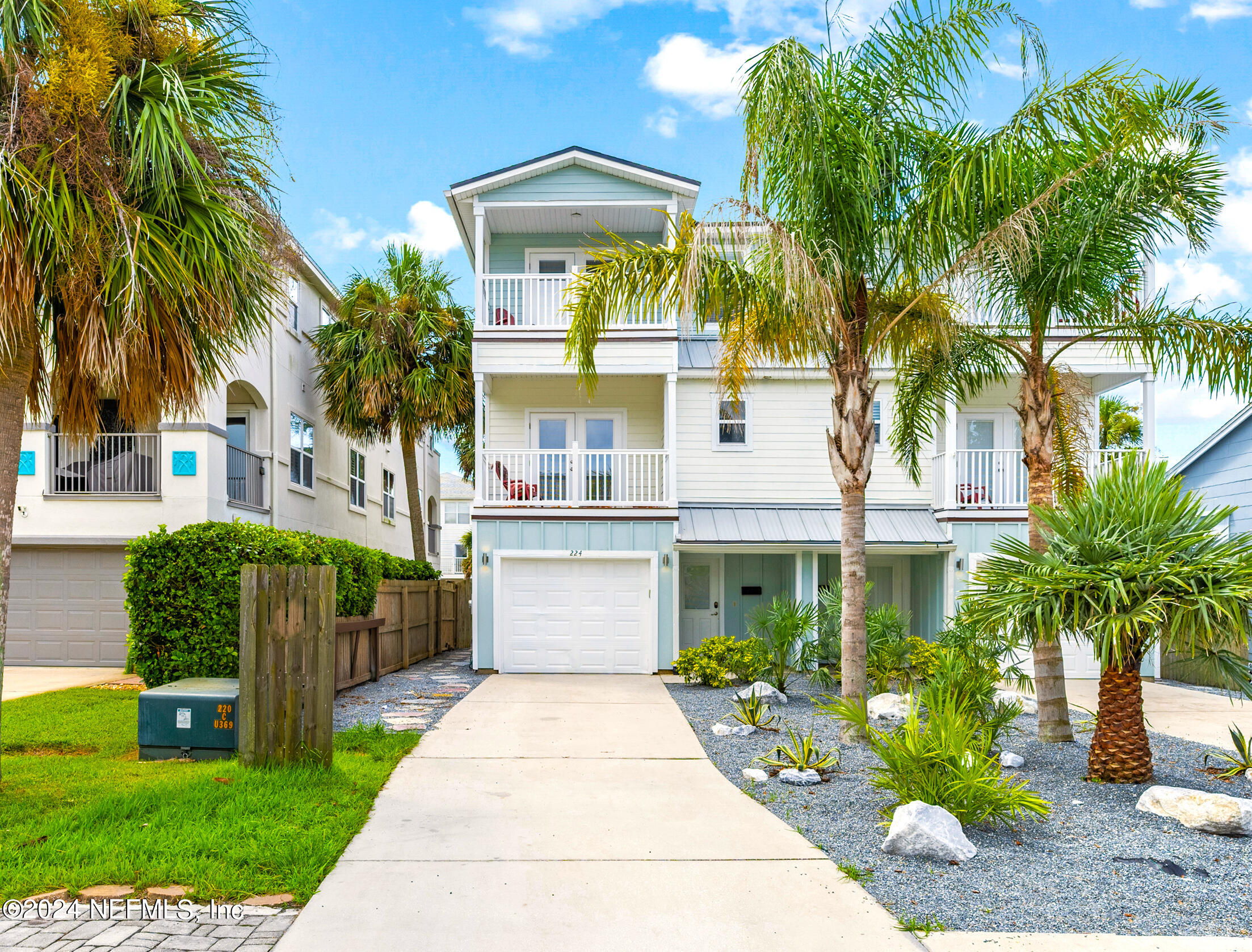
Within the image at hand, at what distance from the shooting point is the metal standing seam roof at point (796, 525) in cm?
1496

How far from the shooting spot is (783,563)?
16469 mm

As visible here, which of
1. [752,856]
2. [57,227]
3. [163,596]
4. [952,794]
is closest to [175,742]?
[163,596]

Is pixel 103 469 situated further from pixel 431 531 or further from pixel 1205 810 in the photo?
pixel 1205 810

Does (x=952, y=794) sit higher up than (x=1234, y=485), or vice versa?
(x=1234, y=485)

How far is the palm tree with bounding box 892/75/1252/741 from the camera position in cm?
772

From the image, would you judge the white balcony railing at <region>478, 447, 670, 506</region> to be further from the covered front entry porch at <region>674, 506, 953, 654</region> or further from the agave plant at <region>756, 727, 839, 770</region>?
the agave plant at <region>756, 727, 839, 770</region>

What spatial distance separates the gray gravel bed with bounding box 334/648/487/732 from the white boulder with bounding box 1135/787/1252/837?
263 inches

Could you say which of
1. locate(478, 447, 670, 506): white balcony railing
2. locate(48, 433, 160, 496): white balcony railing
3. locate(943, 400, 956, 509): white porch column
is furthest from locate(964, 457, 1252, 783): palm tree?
Answer: locate(48, 433, 160, 496): white balcony railing

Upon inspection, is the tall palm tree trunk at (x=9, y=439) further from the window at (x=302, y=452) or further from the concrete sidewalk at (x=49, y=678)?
the window at (x=302, y=452)

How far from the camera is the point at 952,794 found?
17.8 feet

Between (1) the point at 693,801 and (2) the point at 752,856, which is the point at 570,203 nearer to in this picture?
(1) the point at 693,801

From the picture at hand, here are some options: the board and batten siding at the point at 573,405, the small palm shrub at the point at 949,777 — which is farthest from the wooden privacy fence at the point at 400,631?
the small palm shrub at the point at 949,777

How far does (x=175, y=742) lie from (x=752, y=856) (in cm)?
502

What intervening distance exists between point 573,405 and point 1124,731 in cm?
1154
